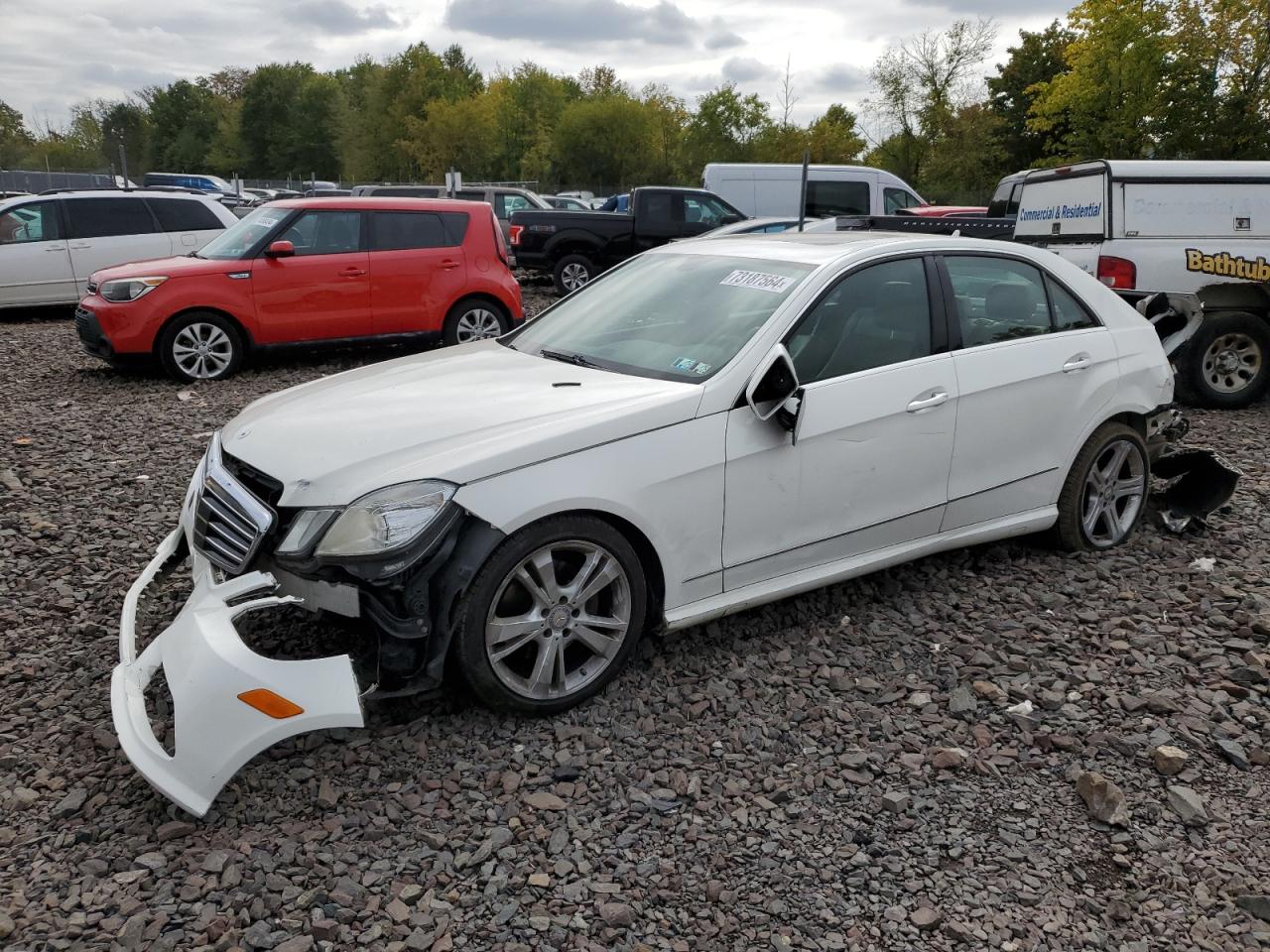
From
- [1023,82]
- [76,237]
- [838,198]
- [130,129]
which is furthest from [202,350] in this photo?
[130,129]

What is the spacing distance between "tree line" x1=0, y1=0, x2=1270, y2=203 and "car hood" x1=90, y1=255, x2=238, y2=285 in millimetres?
30539

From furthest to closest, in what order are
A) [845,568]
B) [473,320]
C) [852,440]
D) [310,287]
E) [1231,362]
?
[473,320] → [310,287] → [1231,362] → [845,568] → [852,440]

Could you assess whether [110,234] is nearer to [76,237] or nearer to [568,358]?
[76,237]

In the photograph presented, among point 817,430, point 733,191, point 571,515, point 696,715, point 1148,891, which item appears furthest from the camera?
point 733,191

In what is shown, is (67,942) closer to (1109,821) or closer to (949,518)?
(1109,821)

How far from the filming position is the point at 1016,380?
4.54m

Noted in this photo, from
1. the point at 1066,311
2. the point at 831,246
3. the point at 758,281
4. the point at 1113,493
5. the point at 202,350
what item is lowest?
the point at 1113,493

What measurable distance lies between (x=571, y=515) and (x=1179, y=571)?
10.8 ft


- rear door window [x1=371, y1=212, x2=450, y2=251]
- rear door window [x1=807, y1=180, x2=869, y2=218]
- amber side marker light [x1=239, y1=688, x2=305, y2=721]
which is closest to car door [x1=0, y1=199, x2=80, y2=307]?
rear door window [x1=371, y1=212, x2=450, y2=251]

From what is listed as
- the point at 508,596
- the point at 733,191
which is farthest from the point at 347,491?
the point at 733,191

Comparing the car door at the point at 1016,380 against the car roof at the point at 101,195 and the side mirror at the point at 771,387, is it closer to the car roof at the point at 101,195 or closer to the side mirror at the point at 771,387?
the side mirror at the point at 771,387

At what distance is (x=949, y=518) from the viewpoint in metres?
4.46

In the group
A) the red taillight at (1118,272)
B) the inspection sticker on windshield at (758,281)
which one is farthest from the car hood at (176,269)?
the red taillight at (1118,272)

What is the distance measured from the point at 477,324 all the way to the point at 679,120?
57.0 metres
